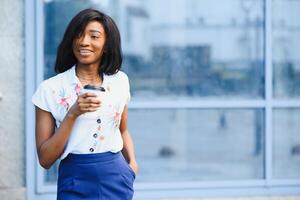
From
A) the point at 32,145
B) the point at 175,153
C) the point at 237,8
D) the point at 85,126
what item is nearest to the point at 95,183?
the point at 85,126

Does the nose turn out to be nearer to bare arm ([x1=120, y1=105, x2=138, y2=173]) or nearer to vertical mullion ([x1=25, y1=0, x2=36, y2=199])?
bare arm ([x1=120, y1=105, x2=138, y2=173])

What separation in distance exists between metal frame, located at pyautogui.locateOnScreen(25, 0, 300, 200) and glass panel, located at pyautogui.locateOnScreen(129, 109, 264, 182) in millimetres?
59

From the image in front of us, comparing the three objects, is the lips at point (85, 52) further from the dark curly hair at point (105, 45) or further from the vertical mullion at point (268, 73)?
the vertical mullion at point (268, 73)

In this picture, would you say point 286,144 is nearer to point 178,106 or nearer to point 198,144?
point 198,144

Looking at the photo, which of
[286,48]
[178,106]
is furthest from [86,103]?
[286,48]

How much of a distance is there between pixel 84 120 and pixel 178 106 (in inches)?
96.5

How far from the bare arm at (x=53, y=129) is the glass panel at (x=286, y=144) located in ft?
9.42

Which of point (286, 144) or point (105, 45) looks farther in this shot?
point (286, 144)

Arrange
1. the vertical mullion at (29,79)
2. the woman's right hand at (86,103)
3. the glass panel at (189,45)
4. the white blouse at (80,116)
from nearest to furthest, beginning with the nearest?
the woman's right hand at (86,103) < the white blouse at (80,116) < the vertical mullion at (29,79) < the glass panel at (189,45)

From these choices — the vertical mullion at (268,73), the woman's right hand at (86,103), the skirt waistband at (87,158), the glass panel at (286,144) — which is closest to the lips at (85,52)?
the woman's right hand at (86,103)

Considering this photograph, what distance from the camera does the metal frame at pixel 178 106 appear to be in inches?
185

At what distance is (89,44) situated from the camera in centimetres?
263

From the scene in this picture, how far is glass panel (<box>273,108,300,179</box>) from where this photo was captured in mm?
5156

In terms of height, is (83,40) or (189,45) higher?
(189,45)
